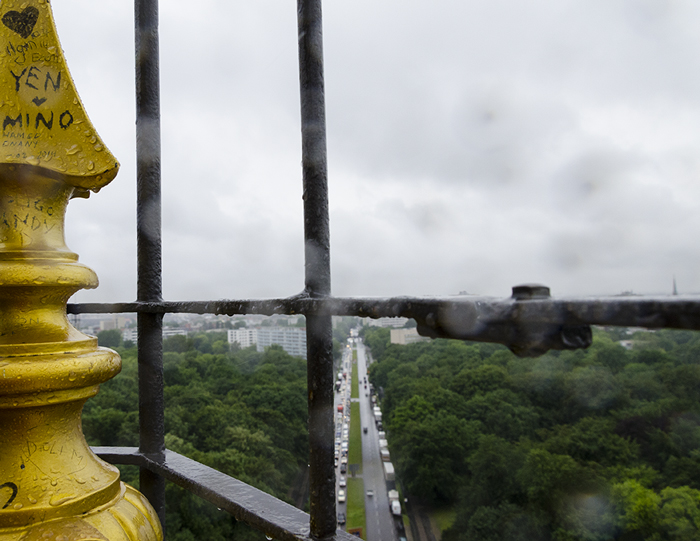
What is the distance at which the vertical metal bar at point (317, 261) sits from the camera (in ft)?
4.07

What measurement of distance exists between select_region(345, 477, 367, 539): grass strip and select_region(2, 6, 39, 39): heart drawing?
2522cm

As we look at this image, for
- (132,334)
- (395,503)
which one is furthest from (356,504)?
(132,334)

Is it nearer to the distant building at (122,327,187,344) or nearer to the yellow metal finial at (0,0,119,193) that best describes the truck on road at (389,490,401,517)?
the distant building at (122,327,187,344)

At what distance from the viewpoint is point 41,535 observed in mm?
958

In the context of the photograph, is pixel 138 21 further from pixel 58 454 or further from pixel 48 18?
pixel 58 454

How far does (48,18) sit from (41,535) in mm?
1341

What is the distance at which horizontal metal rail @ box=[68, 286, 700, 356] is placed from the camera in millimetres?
583

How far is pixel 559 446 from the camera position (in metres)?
25.5

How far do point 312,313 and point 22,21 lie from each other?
3.73 ft

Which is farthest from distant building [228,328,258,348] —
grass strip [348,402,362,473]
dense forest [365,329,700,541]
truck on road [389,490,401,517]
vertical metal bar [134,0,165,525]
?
vertical metal bar [134,0,165,525]

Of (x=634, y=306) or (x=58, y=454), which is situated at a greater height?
(x=634, y=306)

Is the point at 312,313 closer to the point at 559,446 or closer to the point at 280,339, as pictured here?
the point at 559,446

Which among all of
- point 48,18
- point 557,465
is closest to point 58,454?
point 48,18

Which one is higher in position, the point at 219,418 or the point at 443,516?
the point at 219,418
